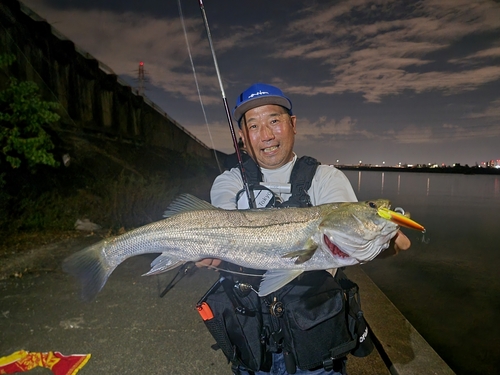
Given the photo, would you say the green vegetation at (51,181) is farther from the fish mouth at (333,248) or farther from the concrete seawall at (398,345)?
the fish mouth at (333,248)

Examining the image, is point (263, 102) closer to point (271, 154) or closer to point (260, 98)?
point (260, 98)

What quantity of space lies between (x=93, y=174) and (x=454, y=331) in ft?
42.1

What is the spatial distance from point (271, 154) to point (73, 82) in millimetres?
17001

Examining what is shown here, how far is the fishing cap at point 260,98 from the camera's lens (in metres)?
3.08

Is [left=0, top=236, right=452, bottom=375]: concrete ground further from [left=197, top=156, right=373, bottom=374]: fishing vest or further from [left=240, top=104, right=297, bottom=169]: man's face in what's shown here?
[left=240, top=104, right=297, bottom=169]: man's face

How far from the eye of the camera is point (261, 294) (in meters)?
2.41

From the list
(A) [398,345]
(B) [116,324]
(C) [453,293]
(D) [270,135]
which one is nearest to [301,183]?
(D) [270,135]

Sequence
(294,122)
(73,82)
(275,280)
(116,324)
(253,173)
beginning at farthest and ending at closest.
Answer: (73,82) → (116,324) → (294,122) → (253,173) → (275,280)

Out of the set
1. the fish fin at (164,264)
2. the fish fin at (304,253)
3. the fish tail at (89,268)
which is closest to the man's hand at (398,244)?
the fish fin at (304,253)

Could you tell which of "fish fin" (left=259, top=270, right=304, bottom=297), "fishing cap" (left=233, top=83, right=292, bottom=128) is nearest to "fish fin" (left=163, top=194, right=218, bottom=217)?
"fish fin" (left=259, top=270, right=304, bottom=297)

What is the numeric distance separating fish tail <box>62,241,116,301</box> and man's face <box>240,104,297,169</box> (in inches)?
67.5

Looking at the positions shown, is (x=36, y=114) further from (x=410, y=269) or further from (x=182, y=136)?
(x=182, y=136)

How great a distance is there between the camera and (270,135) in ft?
9.97

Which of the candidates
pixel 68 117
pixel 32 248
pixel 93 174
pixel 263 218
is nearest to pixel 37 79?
pixel 68 117
